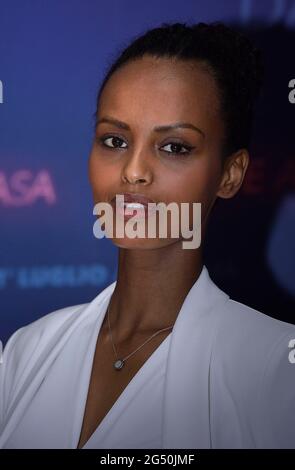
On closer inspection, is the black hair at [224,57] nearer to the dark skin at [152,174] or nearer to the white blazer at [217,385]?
the dark skin at [152,174]

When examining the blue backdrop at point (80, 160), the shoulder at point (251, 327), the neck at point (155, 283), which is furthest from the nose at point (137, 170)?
the blue backdrop at point (80, 160)

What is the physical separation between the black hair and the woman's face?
0.7 inches

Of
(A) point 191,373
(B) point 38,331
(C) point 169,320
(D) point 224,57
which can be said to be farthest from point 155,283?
(D) point 224,57

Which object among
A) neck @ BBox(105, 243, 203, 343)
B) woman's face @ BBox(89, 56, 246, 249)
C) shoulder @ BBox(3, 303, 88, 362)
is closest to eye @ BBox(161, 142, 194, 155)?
woman's face @ BBox(89, 56, 246, 249)

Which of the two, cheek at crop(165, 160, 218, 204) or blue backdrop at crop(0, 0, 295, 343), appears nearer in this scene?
cheek at crop(165, 160, 218, 204)

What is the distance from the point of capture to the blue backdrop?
52.3 inches

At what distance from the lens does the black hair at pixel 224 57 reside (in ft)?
3.22

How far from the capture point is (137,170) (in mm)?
947

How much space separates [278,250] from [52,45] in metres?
0.66

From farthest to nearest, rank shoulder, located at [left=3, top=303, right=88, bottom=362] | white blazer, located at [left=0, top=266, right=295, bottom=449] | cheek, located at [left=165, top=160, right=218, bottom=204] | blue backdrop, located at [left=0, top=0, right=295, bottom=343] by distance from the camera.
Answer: blue backdrop, located at [left=0, top=0, right=295, bottom=343], shoulder, located at [left=3, top=303, right=88, bottom=362], cheek, located at [left=165, top=160, right=218, bottom=204], white blazer, located at [left=0, top=266, right=295, bottom=449]

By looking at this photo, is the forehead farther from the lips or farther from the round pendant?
the round pendant

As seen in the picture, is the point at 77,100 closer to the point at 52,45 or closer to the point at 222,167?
the point at 52,45

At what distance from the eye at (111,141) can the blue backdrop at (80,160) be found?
35cm

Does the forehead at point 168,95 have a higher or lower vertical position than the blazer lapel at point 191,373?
higher
